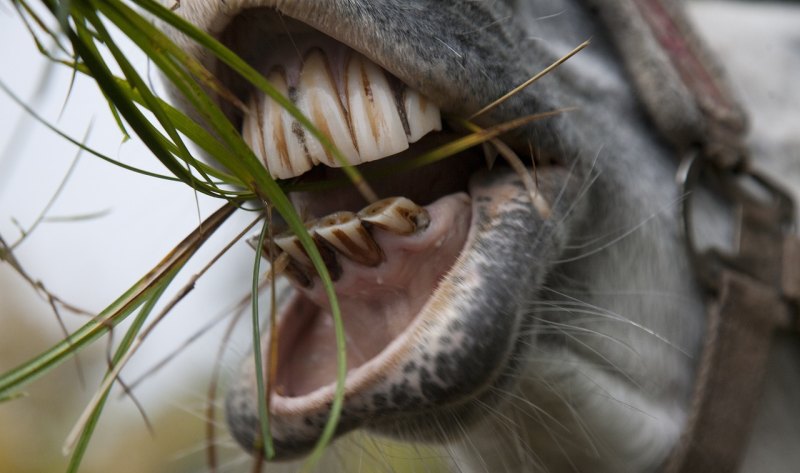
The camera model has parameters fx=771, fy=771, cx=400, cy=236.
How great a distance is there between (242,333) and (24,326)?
3619mm

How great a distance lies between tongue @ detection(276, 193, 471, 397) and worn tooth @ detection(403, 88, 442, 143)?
8 cm

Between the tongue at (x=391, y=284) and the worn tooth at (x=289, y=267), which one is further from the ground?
the worn tooth at (x=289, y=267)

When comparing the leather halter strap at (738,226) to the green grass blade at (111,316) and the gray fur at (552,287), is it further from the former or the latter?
the green grass blade at (111,316)

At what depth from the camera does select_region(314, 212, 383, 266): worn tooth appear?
2.39ft

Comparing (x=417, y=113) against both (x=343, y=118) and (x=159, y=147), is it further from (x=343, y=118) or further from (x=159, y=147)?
(x=159, y=147)

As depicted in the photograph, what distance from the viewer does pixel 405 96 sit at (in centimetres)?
Result: 74

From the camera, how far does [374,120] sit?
72 centimetres

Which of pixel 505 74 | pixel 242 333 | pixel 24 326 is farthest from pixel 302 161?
pixel 24 326

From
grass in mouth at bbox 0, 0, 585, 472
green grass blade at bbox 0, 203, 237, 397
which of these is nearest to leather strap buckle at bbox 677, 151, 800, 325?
grass in mouth at bbox 0, 0, 585, 472

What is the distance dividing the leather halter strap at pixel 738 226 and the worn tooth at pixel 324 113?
521 millimetres

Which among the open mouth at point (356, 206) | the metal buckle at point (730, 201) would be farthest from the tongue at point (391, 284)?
the metal buckle at point (730, 201)

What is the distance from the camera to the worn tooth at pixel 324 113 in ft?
2.35

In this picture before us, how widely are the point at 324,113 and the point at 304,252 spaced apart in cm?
13

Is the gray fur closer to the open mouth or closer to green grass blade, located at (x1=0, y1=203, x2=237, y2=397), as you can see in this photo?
the open mouth
